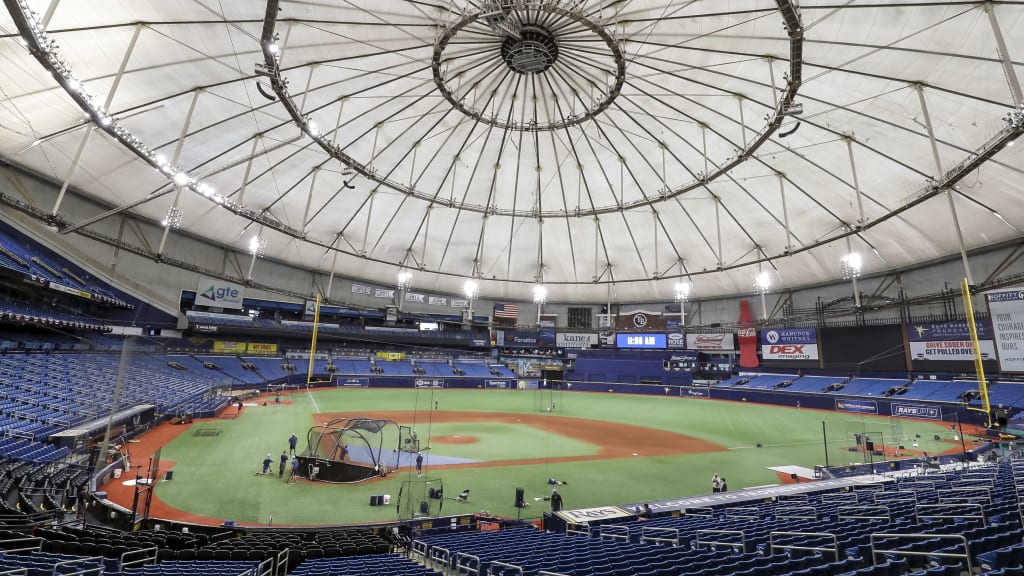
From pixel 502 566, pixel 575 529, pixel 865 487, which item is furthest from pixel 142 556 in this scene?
pixel 865 487

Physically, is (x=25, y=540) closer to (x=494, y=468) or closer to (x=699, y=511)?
(x=494, y=468)

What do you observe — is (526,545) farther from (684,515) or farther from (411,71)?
(411,71)

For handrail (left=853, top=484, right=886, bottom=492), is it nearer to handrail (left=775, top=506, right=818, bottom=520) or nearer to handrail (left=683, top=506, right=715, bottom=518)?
handrail (left=775, top=506, right=818, bottom=520)

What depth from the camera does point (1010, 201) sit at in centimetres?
3534

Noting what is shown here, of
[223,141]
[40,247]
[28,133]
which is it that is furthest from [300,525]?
[40,247]

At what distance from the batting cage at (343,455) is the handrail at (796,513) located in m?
16.4

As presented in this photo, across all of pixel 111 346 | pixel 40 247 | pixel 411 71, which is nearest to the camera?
pixel 411 71

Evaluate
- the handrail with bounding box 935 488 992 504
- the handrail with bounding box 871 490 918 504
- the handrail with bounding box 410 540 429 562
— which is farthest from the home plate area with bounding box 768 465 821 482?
the handrail with bounding box 410 540 429 562

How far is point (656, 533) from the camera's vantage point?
550 inches

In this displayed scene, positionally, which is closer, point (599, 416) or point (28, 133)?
point (28, 133)

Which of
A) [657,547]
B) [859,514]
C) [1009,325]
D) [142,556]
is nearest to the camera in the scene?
[142,556]

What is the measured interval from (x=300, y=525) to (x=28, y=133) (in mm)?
37351

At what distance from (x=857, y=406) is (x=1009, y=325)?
1495 cm

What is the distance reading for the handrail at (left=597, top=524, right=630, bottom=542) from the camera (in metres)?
13.6
